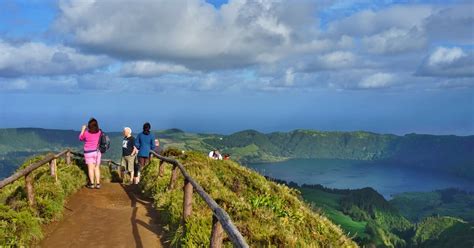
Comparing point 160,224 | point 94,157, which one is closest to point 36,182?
point 94,157

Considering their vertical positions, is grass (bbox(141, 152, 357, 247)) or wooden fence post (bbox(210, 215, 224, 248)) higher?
wooden fence post (bbox(210, 215, 224, 248))

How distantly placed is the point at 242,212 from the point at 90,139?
8.97 metres

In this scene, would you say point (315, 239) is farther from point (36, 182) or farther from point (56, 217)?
point (36, 182)

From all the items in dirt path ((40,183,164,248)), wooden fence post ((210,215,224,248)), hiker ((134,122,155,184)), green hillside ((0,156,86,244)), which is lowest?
dirt path ((40,183,164,248))

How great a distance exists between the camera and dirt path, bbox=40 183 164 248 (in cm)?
1123

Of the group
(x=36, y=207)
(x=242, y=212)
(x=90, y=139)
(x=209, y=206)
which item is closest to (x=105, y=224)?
(x=36, y=207)

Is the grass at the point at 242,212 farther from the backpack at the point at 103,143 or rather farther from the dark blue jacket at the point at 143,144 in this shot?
the backpack at the point at 103,143

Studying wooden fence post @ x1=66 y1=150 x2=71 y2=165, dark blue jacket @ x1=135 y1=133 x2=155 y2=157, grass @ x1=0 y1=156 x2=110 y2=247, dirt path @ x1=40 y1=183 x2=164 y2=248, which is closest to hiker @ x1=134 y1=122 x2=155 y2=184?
dark blue jacket @ x1=135 y1=133 x2=155 y2=157

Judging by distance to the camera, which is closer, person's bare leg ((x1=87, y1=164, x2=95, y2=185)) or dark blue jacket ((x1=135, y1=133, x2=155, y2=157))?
person's bare leg ((x1=87, y1=164, x2=95, y2=185))

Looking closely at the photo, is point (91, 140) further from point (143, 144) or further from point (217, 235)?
point (217, 235)

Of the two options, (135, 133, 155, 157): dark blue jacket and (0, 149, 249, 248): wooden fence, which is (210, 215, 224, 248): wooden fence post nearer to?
(0, 149, 249, 248): wooden fence

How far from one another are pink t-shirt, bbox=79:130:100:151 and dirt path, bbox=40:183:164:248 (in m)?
1.94

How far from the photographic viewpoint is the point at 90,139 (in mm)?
18625

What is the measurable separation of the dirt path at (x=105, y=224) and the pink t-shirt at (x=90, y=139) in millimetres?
1944
